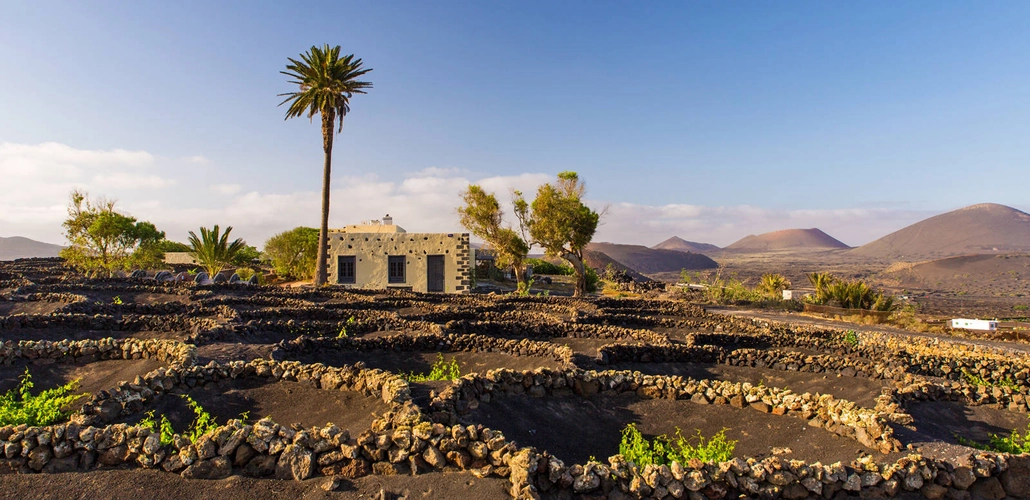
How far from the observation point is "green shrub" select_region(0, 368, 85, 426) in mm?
6551

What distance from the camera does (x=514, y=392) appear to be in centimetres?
789

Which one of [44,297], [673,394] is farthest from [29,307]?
[673,394]

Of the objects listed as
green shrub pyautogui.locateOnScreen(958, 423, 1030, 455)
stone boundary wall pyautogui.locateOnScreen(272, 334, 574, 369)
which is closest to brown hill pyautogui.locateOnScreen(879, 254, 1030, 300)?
green shrub pyautogui.locateOnScreen(958, 423, 1030, 455)

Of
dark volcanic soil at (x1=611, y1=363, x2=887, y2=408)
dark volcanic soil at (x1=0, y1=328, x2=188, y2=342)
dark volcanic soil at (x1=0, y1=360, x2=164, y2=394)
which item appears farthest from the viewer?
dark volcanic soil at (x1=0, y1=328, x2=188, y2=342)

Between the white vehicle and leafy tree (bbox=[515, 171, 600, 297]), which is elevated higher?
leafy tree (bbox=[515, 171, 600, 297])

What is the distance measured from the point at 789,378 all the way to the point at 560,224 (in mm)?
22184

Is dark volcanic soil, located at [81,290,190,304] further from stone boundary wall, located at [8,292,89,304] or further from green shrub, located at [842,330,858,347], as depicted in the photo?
green shrub, located at [842,330,858,347]

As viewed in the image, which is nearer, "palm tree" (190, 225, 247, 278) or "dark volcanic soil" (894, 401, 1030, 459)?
"dark volcanic soil" (894, 401, 1030, 459)

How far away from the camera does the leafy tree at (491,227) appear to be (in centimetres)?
3288

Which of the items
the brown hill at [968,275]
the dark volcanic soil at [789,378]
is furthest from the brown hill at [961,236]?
the dark volcanic soil at [789,378]

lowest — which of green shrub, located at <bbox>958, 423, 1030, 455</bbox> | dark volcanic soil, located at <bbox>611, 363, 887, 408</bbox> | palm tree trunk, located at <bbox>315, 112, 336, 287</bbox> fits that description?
green shrub, located at <bbox>958, 423, 1030, 455</bbox>

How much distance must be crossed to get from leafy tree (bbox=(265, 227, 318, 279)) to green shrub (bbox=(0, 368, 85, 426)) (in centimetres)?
2874

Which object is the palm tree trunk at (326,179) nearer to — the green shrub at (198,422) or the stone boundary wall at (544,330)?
the stone boundary wall at (544,330)

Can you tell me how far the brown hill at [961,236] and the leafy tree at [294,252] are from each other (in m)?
100
